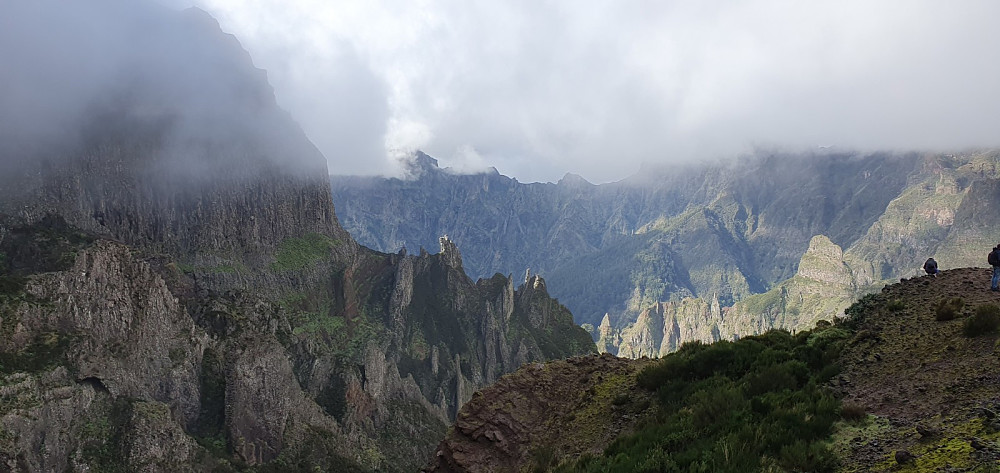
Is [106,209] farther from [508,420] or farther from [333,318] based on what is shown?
[508,420]

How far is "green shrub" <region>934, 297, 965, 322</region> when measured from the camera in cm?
1434

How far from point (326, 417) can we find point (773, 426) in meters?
101

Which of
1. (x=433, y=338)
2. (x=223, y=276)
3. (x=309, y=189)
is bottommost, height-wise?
(x=433, y=338)

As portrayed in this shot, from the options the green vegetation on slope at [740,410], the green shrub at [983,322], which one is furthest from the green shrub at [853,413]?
the green shrub at [983,322]

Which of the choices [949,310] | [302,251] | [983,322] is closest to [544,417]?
[949,310]

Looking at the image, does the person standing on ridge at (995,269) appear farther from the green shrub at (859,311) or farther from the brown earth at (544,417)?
the brown earth at (544,417)

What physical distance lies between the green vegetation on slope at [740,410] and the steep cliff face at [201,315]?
233 feet

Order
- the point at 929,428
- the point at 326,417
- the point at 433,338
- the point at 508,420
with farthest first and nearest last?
the point at 433,338
the point at 326,417
the point at 508,420
the point at 929,428

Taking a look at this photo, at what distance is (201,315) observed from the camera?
336ft

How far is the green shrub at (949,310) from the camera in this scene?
1434 cm

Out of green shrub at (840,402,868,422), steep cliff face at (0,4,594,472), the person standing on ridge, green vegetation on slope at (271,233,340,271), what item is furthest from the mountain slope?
green vegetation on slope at (271,233,340,271)

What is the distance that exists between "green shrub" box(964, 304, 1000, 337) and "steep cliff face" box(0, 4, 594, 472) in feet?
258

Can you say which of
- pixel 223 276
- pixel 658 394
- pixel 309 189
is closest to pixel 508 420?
pixel 658 394

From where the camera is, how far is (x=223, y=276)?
145750 millimetres
